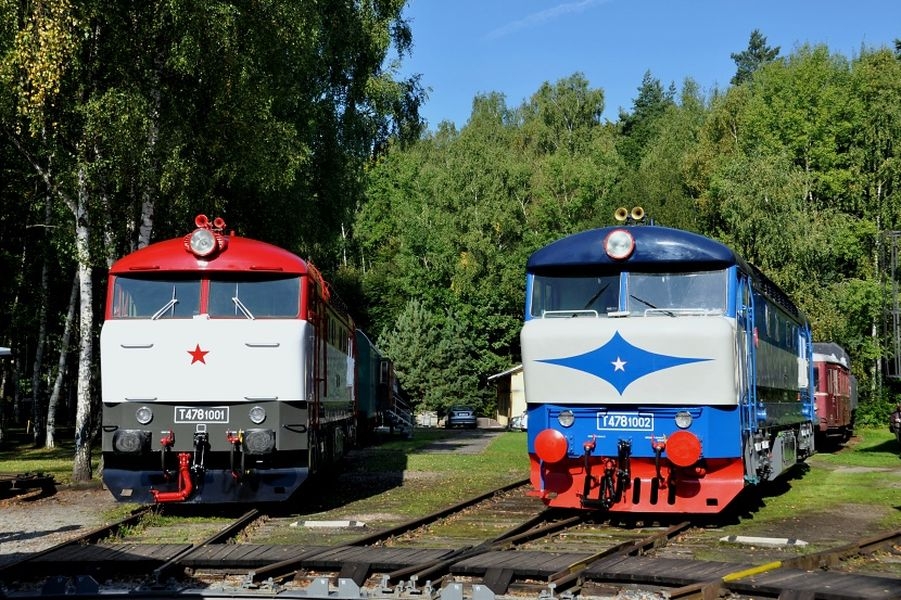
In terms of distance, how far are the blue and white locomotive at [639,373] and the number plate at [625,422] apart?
0.04ft

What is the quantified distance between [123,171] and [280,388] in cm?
719

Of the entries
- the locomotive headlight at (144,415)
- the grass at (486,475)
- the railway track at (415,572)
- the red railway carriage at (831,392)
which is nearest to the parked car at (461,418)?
the grass at (486,475)

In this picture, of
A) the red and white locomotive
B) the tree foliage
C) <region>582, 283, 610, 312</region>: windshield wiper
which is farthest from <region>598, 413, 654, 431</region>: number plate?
the tree foliage

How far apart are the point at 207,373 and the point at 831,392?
2163cm

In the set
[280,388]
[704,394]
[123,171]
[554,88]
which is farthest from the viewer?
[554,88]

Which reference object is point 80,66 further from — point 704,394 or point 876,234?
point 876,234

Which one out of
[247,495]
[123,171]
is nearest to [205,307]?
[247,495]

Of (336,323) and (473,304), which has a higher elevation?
(473,304)

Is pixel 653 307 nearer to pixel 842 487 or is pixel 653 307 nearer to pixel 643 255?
pixel 643 255

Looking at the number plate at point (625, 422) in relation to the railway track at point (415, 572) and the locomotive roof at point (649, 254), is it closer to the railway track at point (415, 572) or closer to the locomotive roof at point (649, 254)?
the railway track at point (415, 572)

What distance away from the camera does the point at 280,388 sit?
13.7 metres

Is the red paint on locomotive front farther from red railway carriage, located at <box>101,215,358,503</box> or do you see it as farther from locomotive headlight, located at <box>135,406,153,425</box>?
locomotive headlight, located at <box>135,406,153,425</box>

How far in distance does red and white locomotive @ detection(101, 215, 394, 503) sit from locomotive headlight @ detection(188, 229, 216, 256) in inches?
0.5

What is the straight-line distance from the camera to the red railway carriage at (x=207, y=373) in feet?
44.5
